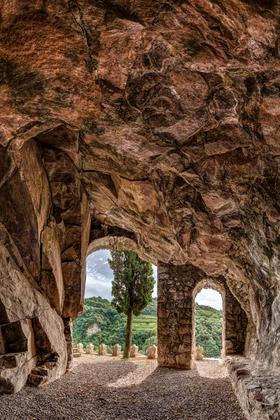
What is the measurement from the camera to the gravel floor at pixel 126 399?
5.36 meters

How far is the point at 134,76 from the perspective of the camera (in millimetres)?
4367

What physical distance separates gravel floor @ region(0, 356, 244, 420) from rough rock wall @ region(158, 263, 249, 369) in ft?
4.37

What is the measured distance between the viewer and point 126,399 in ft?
23.0

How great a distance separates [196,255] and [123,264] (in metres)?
9.16

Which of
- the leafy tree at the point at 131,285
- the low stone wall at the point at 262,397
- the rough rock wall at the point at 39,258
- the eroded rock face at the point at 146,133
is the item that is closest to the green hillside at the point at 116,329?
the leafy tree at the point at 131,285

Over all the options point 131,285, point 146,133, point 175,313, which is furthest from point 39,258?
point 131,285

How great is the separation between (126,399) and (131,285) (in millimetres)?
10345

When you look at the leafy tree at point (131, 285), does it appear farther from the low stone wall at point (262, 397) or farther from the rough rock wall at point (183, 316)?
the low stone wall at point (262, 397)

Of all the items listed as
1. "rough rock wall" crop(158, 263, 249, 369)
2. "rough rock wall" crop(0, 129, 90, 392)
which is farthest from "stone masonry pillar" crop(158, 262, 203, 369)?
"rough rock wall" crop(0, 129, 90, 392)

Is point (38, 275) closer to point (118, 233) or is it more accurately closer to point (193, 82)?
point (118, 233)

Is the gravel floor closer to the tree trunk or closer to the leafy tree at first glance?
the tree trunk

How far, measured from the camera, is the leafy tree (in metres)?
17.2

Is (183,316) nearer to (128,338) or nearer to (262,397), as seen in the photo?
(128,338)

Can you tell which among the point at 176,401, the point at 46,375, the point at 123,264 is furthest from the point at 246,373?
the point at 123,264
